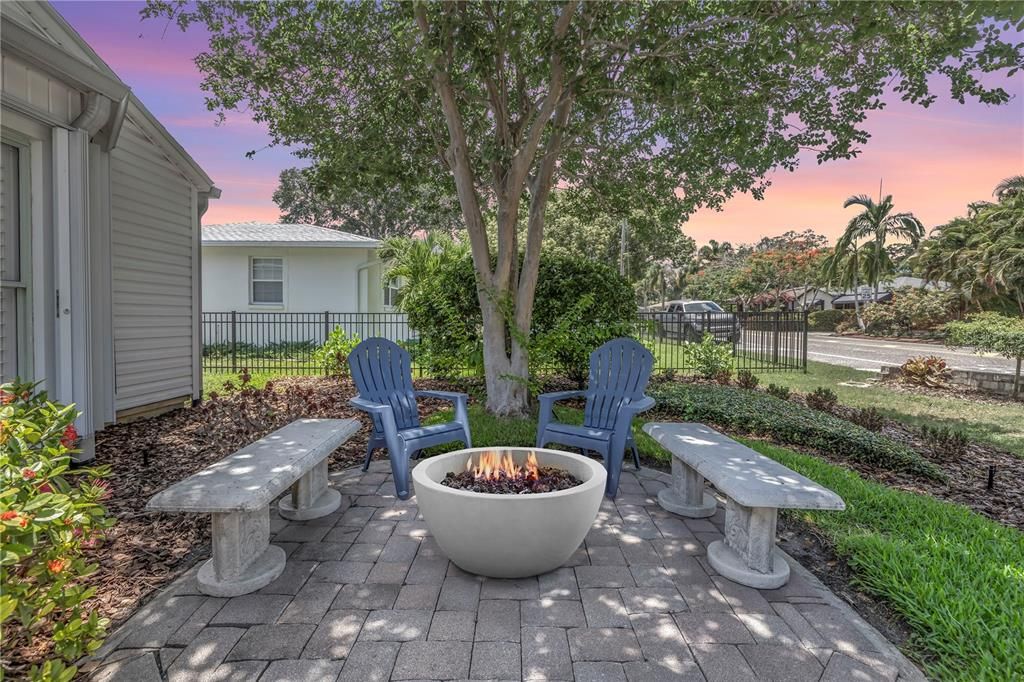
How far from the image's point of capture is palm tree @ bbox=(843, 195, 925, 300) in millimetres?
26359

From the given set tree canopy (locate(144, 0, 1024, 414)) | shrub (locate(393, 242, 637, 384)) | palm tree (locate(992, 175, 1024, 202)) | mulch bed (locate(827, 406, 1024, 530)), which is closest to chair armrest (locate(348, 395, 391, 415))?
tree canopy (locate(144, 0, 1024, 414))

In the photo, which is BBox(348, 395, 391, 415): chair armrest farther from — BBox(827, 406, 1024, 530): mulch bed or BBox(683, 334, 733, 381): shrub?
BBox(683, 334, 733, 381): shrub

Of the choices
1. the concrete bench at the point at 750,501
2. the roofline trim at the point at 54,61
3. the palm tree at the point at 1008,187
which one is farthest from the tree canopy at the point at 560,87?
the palm tree at the point at 1008,187

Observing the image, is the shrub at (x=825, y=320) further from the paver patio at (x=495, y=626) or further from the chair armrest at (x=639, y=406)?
the paver patio at (x=495, y=626)

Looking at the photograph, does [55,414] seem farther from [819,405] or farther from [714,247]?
[714,247]

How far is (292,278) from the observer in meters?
12.7

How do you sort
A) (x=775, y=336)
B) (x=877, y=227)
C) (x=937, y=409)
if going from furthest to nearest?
(x=877, y=227) → (x=775, y=336) → (x=937, y=409)

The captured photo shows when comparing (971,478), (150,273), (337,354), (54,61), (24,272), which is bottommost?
(971,478)

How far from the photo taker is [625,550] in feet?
9.10

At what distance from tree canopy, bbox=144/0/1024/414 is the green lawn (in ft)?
11.2

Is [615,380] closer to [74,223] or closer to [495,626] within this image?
[495,626]

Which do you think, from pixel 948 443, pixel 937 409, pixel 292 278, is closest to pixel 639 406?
pixel 948 443

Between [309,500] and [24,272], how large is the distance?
247cm

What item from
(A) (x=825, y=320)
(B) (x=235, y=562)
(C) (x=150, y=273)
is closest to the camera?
(B) (x=235, y=562)
